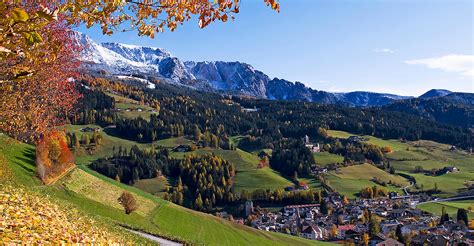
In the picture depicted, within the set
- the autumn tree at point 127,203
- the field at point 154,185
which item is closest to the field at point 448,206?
the field at point 154,185

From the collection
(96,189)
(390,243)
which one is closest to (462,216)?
(390,243)

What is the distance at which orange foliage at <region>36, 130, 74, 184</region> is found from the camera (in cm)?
5344

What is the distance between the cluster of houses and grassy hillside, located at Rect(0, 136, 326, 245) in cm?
5492

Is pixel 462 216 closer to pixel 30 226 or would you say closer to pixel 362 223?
pixel 362 223

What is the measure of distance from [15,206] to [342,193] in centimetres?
18121

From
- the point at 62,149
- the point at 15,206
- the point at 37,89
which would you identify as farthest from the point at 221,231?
the point at 15,206

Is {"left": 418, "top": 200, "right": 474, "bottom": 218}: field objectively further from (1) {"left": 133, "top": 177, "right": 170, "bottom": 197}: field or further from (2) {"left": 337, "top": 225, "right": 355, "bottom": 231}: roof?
(1) {"left": 133, "top": 177, "right": 170, "bottom": 197}: field

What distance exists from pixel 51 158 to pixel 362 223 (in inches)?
4706

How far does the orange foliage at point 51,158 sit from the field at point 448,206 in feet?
466

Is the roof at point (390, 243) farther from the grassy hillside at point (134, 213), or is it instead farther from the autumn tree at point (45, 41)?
the autumn tree at point (45, 41)

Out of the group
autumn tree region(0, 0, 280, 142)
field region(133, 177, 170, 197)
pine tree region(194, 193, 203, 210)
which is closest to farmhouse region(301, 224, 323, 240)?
pine tree region(194, 193, 203, 210)

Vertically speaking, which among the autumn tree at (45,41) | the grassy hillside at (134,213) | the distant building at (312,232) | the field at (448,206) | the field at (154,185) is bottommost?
the distant building at (312,232)

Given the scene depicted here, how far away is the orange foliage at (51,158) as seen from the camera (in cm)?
5344

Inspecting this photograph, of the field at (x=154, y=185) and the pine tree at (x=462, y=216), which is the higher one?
the pine tree at (x=462, y=216)
